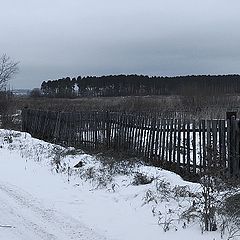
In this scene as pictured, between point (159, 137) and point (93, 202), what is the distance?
13.6 feet

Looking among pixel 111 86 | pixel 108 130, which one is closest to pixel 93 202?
pixel 108 130

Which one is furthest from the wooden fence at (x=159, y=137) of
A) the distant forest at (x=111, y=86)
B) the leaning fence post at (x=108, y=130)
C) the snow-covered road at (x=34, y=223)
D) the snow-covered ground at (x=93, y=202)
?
the distant forest at (x=111, y=86)

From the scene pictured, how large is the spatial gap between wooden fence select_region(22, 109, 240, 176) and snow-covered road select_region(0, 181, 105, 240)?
7.03 ft

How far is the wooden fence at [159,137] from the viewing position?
9.02m

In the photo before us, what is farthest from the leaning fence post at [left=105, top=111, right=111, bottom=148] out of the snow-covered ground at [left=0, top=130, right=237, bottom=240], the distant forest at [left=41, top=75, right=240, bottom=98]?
the distant forest at [left=41, top=75, right=240, bottom=98]

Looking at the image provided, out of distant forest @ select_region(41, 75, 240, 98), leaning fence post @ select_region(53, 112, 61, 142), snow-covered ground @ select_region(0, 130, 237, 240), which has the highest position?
distant forest @ select_region(41, 75, 240, 98)

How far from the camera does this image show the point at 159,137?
11.5 m

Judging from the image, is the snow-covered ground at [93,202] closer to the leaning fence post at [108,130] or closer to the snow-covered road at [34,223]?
the snow-covered road at [34,223]

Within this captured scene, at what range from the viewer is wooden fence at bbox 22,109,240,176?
9.02m

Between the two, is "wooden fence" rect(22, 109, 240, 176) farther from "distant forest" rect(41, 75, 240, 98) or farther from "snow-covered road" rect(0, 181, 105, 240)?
"distant forest" rect(41, 75, 240, 98)

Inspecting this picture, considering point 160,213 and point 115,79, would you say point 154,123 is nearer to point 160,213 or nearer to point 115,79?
point 160,213

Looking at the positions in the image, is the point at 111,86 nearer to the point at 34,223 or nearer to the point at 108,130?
the point at 108,130

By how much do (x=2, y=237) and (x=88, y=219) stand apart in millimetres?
1610

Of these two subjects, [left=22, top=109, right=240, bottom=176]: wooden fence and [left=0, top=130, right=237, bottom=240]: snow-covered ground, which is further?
[left=22, top=109, right=240, bottom=176]: wooden fence
